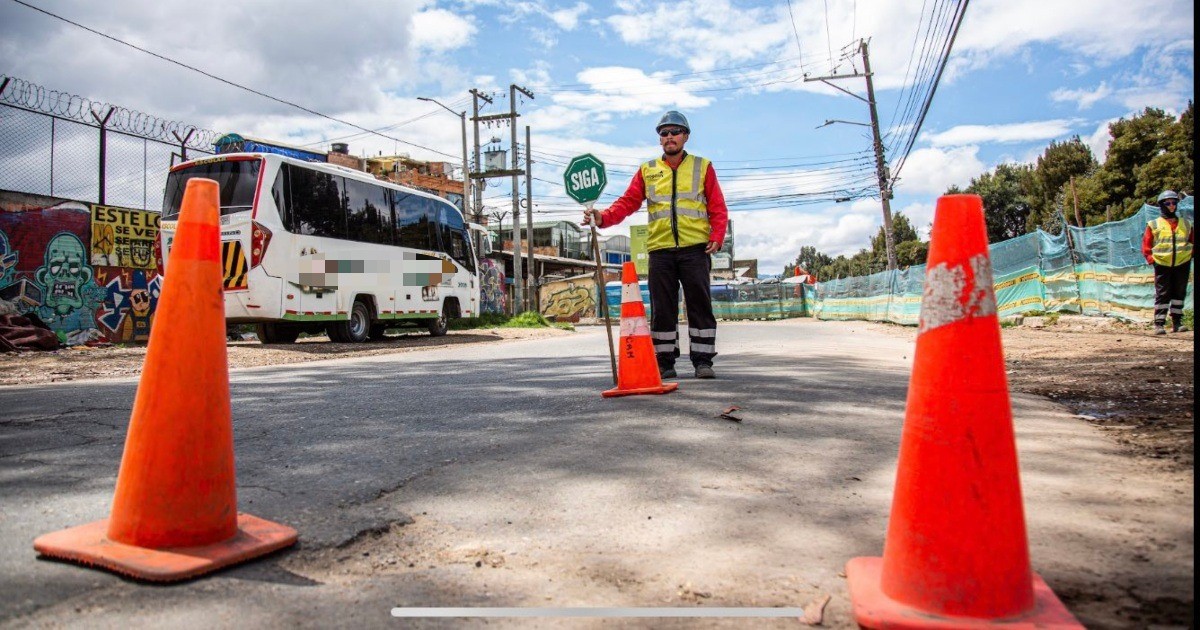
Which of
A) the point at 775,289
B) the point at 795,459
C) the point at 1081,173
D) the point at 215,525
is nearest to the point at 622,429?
the point at 795,459

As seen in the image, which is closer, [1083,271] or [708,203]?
[708,203]

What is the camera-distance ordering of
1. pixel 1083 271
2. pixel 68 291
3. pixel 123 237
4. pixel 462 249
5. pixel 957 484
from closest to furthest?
pixel 957 484 < pixel 1083 271 < pixel 68 291 < pixel 123 237 < pixel 462 249

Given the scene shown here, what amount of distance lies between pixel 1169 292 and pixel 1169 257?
48 centimetres

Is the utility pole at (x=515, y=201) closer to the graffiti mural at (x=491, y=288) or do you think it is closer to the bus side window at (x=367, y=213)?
the graffiti mural at (x=491, y=288)

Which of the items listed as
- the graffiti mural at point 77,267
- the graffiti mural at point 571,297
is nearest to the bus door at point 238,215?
the graffiti mural at point 77,267

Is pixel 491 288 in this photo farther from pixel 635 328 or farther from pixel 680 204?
pixel 635 328

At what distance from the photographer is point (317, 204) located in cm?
1340

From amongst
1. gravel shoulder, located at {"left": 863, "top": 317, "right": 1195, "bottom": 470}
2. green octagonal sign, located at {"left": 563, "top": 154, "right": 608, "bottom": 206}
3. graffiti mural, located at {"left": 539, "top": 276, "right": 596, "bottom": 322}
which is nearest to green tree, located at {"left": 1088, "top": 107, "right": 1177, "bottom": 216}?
graffiti mural, located at {"left": 539, "top": 276, "right": 596, "bottom": 322}

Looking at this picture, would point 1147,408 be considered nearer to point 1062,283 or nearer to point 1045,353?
point 1045,353

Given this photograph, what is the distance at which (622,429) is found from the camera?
12.7 feet

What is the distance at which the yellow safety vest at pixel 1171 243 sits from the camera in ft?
33.1

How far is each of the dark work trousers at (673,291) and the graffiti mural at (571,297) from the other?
39562mm

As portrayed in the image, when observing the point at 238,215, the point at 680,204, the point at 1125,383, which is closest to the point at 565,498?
the point at 680,204

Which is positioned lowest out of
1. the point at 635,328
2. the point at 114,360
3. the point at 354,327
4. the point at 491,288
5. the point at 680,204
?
the point at 114,360
